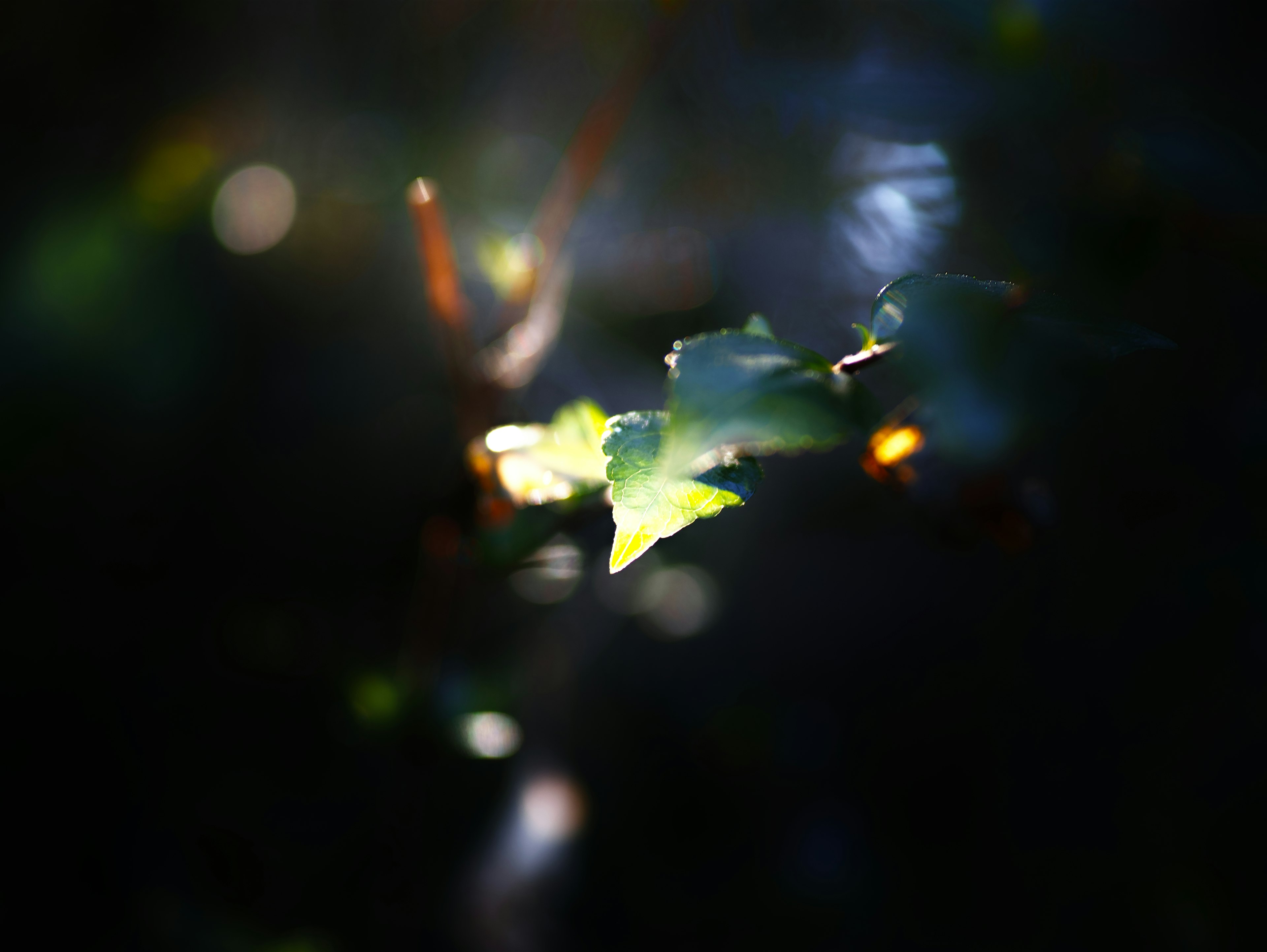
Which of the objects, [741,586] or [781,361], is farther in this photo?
[741,586]

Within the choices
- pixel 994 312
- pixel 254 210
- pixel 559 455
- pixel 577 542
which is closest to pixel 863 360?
pixel 994 312

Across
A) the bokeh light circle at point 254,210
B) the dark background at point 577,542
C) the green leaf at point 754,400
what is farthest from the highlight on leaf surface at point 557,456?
the bokeh light circle at point 254,210

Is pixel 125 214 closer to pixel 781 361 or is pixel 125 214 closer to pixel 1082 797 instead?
pixel 781 361

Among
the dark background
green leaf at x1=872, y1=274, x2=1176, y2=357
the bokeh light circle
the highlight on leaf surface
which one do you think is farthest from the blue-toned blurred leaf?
the bokeh light circle

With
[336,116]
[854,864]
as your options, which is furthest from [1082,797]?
[336,116]

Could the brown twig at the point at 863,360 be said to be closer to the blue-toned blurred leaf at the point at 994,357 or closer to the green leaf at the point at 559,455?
the blue-toned blurred leaf at the point at 994,357

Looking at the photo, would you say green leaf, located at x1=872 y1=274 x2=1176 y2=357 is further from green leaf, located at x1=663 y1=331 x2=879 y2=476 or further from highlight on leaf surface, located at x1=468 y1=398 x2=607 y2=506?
highlight on leaf surface, located at x1=468 y1=398 x2=607 y2=506

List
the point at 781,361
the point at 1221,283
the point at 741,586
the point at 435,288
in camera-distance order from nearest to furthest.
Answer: the point at 781,361 < the point at 435,288 < the point at 1221,283 < the point at 741,586

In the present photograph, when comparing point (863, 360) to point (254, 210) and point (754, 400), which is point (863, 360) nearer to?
→ point (754, 400)
